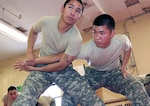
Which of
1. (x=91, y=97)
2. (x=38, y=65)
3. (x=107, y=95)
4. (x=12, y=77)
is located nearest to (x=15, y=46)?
(x=12, y=77)

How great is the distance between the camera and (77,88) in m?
1.64

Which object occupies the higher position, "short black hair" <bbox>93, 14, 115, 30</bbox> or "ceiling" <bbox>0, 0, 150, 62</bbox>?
"ceiling" <bbox>0, 0, 150, 62</bbox>

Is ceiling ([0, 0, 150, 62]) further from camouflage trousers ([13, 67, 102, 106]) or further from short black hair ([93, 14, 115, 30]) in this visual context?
camouflage trousers ([13, 67, 102, 106])

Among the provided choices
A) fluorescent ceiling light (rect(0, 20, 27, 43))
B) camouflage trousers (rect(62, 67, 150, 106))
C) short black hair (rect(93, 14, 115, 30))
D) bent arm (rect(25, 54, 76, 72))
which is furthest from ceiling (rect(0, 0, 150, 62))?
bent arm (rect(25, 54, 76, 72))

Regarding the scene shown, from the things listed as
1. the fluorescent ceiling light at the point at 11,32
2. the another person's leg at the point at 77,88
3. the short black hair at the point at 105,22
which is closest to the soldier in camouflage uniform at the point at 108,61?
the short black hair at the point at 105,22

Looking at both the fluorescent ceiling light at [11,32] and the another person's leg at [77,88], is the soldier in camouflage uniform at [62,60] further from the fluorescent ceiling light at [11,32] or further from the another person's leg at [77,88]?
the fluorescent ceiling light at [11,32]

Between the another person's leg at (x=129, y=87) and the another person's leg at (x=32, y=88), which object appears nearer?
the another person's leg at (x=32, y=88)

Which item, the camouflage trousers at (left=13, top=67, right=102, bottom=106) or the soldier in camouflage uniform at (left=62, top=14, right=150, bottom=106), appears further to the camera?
the soldier in camouflage uniform at (left=62, top=14, right=150, bottom=106)

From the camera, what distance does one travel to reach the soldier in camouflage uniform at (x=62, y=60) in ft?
5.37

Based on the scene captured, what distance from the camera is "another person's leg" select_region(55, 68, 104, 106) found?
160 centimetres

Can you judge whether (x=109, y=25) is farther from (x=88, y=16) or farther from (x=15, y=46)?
(x=15, y=46)

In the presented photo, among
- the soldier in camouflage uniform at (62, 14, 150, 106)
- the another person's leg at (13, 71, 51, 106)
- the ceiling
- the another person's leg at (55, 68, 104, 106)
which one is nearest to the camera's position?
the another person's leg at (13, 71, 51, 106)

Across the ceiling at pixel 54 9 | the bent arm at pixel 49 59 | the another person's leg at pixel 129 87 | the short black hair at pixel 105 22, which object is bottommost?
the another person's leg at pixel 129 87

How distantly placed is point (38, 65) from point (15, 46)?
2.97 metres
